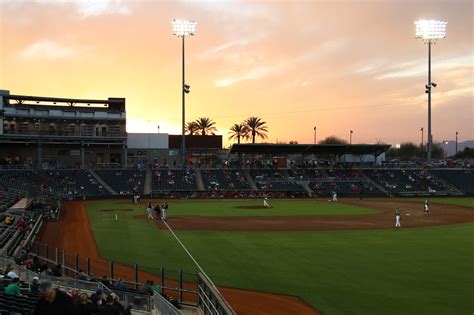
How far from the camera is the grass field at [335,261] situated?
16.7m

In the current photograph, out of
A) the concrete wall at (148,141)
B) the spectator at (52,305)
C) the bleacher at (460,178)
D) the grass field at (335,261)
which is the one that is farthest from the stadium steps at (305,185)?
the spectator at (52,305)

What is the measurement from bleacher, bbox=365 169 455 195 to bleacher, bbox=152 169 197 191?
3170cm

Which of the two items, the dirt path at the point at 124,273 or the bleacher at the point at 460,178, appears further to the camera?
the bleacher at the point at 460,178

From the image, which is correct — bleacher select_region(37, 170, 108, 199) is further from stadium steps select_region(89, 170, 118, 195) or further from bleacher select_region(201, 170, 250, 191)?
bleacher select_region(201, 170, 250, 191)

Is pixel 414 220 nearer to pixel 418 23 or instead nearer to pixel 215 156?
pixel 418 23

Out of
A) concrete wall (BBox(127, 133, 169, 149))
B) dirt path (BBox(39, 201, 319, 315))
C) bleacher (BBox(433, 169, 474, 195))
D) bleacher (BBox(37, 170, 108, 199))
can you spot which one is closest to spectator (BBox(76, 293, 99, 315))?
dirt path (BBox(39, 201, 319, 315))

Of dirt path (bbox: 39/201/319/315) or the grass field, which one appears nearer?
dirt path (bbox: 39/201/319/315)

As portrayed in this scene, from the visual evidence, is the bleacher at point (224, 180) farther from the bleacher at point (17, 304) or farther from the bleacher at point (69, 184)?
the bleacher at point (17, 304)

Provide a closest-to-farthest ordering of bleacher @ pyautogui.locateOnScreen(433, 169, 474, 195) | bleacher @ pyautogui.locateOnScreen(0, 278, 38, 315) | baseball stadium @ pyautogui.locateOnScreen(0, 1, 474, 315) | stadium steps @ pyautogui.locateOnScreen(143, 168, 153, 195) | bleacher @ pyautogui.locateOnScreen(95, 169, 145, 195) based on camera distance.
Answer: bleacher @ pyautogui.locateOnScreen(0, 278, 38, 315) < baseball stadium @ pyautogui.locateOnScreen(0, 1, 474, 315) < bleacher @ pyautogui.locateOnScreen(95, 169, 145, 195) < stadium steps @ pyautogui.locateOnScreen(143, 168, 153, 195) < bleacher @ pyautogui.locateOnScreen(433, 169, 474, 195)

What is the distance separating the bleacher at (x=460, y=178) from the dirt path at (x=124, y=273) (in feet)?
205

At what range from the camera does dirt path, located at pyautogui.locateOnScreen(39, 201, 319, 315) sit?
16078 mm

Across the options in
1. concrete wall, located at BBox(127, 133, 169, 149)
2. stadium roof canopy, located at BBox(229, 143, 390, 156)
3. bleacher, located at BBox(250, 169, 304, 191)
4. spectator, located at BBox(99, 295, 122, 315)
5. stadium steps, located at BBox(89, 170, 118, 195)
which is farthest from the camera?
concrete wall, located at BBox(127, 133, 169, 149)

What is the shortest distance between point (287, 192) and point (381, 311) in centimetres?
5620

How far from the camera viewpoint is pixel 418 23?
71625 millimetres
